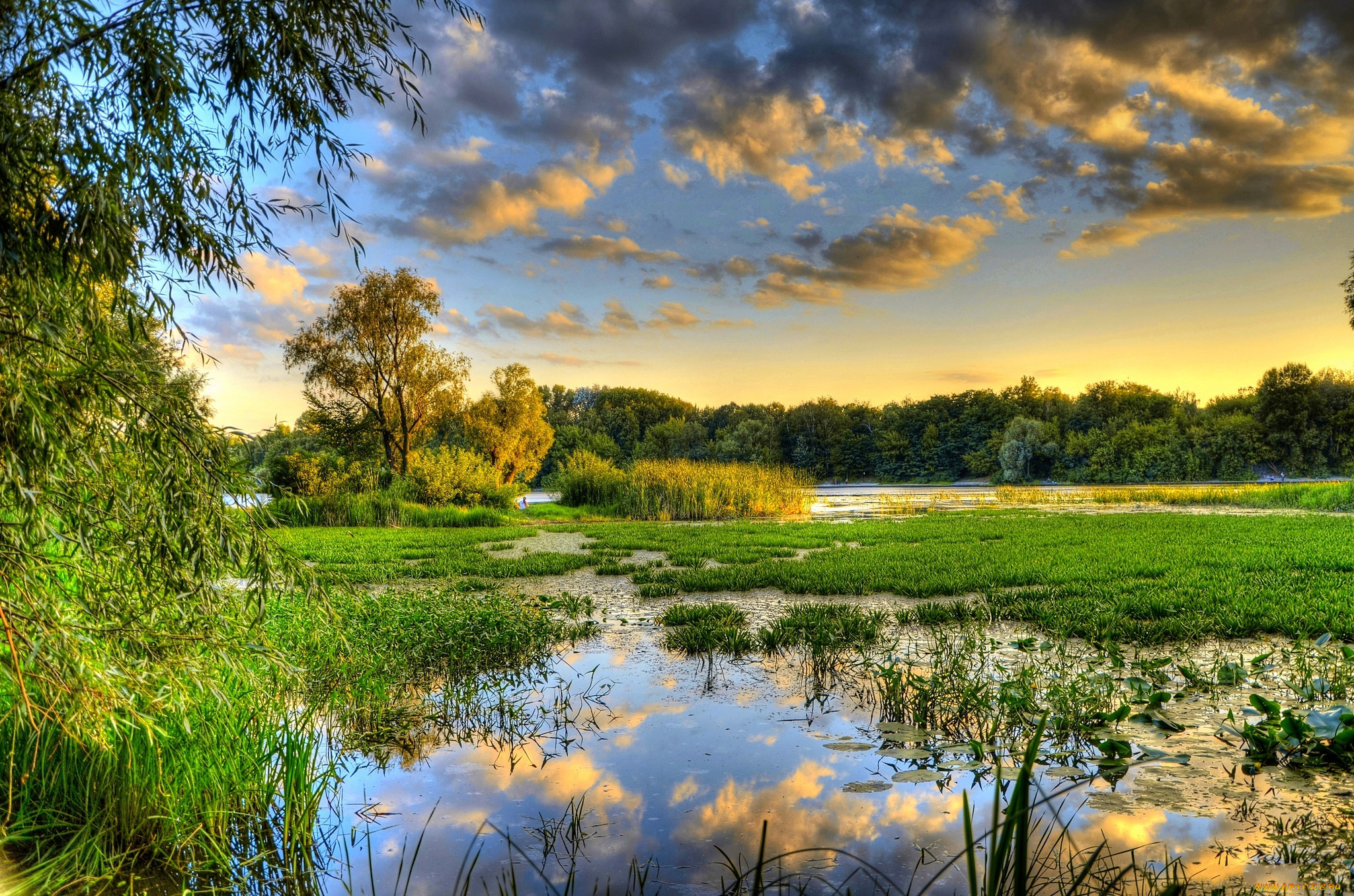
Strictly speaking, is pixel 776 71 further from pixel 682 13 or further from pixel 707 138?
pixel 682 13

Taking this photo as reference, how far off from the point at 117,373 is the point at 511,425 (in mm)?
34083

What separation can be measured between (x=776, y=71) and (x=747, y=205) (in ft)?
20.3

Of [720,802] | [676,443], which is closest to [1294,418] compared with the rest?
[676,443]

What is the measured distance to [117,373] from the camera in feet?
9.11

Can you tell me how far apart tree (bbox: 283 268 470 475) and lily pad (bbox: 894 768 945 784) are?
1047 inches

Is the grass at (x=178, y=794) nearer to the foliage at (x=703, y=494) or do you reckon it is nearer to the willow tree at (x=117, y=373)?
the willow tree at (x=117, y=373)

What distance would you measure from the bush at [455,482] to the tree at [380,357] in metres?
3.07

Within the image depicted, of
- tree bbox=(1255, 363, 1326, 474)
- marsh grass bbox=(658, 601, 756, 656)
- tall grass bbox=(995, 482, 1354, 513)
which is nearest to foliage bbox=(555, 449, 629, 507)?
tall grass bbox=(995, 482, 1354, 513)

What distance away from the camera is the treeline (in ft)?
161

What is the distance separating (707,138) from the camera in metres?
15.6

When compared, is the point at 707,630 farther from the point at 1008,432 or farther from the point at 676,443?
the point at 1008,432

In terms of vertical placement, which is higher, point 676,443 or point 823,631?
point 676,443

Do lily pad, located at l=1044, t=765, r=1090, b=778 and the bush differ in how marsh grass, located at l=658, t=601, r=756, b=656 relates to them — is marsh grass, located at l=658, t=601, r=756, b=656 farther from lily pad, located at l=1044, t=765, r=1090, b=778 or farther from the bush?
the bush

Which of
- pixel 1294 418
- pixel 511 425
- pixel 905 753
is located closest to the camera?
pixel 905 753
